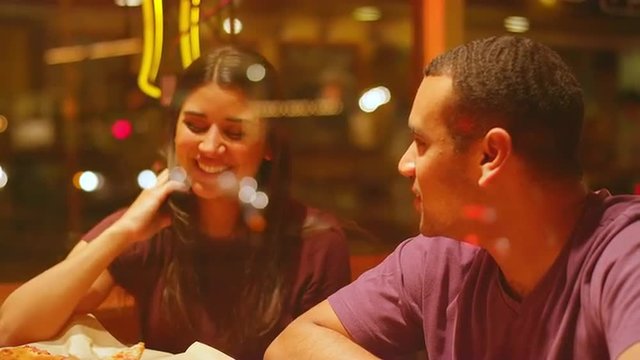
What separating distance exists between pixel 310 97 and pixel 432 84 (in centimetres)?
87

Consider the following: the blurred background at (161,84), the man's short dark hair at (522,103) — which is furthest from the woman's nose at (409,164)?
the blurred background at (161,84)

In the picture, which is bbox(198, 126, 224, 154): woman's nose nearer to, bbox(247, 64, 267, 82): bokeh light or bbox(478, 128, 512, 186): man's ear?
bbox(247, 64, 267, 82): bokeh light

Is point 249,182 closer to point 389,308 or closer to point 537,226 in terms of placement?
point 389,308

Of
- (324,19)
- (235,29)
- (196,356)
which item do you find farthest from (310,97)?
(196,356)

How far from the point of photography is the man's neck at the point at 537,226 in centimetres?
131

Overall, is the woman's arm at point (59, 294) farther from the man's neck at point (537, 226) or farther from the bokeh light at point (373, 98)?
the bokeh light at point (373, 98)

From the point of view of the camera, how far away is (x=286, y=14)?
1.90 metres

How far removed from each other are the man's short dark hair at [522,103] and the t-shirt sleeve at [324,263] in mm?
482

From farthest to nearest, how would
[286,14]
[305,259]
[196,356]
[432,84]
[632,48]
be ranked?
[632,48], [286,14], [305,259], [196,356], [432,84]

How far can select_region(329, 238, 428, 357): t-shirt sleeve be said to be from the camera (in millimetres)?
1539

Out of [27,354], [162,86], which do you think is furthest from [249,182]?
[27,354]

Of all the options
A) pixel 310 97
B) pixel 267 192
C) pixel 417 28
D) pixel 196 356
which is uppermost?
pixel 417 28

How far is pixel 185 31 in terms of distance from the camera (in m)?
1.66

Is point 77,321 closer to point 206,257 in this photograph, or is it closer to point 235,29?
point 206,257
